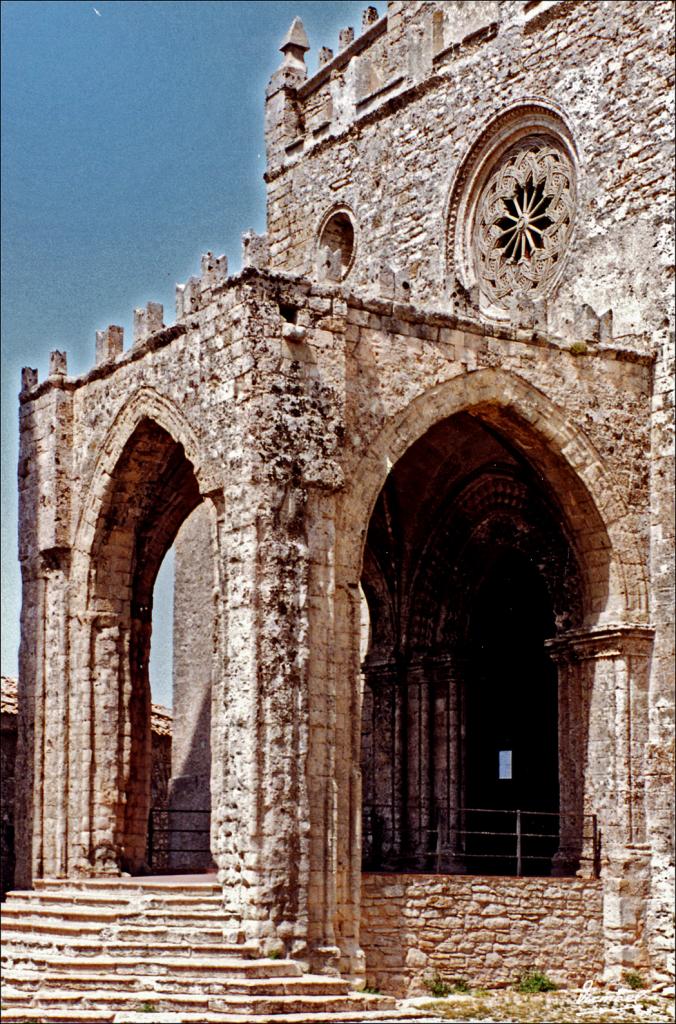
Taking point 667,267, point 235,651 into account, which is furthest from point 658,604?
point 235,651

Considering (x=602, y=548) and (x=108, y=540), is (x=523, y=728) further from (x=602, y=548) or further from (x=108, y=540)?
(x=108, y=540)

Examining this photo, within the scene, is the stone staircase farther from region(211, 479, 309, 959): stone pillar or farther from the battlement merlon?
the battlement merlon

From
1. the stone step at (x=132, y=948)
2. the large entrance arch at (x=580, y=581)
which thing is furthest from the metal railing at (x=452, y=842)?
the stone step at (x=132, y=948)

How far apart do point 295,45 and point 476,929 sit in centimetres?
1204

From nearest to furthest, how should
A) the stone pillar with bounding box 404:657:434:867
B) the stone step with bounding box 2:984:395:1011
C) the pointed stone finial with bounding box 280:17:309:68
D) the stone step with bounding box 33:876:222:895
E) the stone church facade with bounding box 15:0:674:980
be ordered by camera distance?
the stone step with bounding box 2:984:395:1011 → the stone church facade with bounding box 15:0:674:980 → the stone step with bounding box 33:876:222:895 → the stone pillar with bounding box 404:657:434:867 → the pointed stone finial with bounding box 280:17:309:68

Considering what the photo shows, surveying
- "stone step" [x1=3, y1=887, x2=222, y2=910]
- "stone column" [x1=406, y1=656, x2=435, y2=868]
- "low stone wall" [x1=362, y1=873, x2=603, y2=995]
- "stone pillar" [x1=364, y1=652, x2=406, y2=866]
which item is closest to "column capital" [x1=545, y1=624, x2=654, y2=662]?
"low stone wall" [x1=362, y1=873, x2=603, y2=995]

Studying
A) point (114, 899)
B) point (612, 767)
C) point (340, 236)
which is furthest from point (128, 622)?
point (340, 236)

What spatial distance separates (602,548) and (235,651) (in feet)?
12.5

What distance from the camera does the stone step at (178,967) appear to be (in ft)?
39.3

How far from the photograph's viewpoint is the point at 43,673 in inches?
639

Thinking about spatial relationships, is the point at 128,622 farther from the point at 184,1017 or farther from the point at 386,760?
the point at 184,1017

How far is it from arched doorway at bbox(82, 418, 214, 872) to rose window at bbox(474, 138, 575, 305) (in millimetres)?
3877

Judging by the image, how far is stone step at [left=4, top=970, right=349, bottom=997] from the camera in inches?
464

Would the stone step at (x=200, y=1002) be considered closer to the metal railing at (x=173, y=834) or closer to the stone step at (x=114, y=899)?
the stone step at (x=114, y=899)
